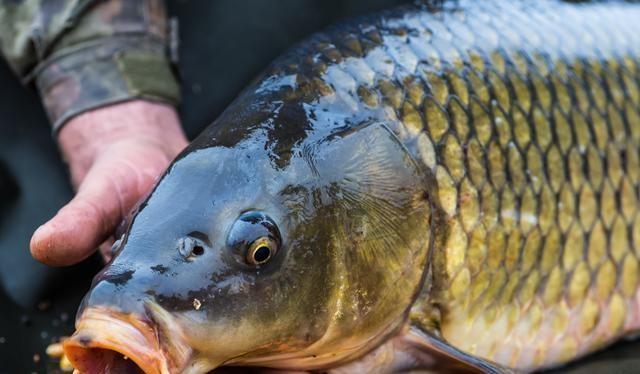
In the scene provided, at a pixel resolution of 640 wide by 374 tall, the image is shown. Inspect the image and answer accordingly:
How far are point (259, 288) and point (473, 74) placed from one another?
0.73 m

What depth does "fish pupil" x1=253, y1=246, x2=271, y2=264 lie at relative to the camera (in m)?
1.30

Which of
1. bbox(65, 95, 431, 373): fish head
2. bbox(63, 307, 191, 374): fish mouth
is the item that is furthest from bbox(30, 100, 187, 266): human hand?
bbox(63, 307, 191, 374): fish mouth

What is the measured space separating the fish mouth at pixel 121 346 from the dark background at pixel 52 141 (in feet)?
2.65

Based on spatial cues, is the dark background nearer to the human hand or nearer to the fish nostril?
the human hand

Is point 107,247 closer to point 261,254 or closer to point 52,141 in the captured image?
point 261,254

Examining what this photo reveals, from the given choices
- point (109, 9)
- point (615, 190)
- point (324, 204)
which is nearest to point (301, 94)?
point (324, 204)

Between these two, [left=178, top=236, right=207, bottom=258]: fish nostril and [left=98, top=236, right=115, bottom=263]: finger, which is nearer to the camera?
[left=178, top=236, right=207, bottom=258]: fish nostril

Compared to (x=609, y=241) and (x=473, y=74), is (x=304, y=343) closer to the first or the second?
(x=473, y=74)

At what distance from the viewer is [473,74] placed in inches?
68.8

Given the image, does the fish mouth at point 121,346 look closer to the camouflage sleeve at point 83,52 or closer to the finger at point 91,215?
the finger at point 91,215

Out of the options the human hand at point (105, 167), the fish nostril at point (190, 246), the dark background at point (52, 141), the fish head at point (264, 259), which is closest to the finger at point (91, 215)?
the human hand at point (105, 167)

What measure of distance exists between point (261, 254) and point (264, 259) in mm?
10

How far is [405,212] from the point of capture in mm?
1521

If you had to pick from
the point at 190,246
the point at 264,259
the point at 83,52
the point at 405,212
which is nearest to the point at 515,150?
the point at 405,212
